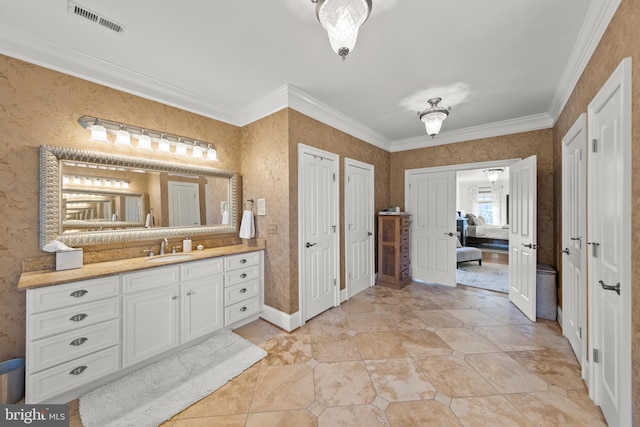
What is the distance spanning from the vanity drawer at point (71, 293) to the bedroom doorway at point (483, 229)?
485 cm

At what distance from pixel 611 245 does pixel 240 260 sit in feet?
9.70

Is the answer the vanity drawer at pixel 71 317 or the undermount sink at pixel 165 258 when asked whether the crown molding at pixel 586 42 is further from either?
the vanity drawer at pixel 71 317

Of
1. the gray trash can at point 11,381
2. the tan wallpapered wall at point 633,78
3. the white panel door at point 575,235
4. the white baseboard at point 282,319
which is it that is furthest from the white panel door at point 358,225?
the gray trash can at point 11,381

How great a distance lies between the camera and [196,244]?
2811mm

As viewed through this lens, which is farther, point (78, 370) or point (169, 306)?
point (169, 306)

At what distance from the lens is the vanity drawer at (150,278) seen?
1.88 metres

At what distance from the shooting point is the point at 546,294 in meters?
2.84

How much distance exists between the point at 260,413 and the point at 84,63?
313cm

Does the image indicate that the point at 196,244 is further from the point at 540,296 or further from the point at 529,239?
the point at 540,296

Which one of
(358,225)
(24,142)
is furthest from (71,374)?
(358,225)

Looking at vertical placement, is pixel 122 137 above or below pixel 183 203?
above

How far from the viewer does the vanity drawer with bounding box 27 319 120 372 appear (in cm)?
152

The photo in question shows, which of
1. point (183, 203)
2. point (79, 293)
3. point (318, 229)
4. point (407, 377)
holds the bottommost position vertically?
point (407, 377)

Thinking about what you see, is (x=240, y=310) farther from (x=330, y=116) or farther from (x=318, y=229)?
(x=330, y=116)
